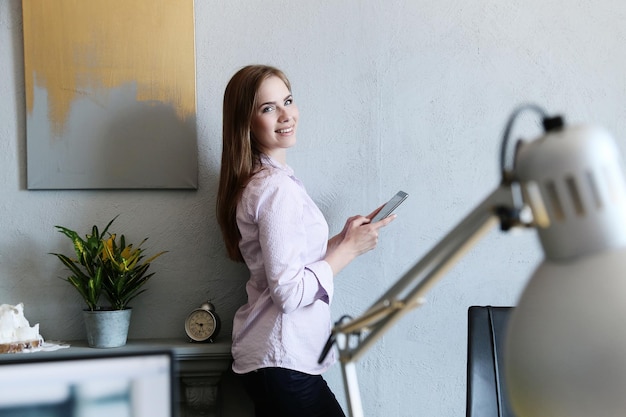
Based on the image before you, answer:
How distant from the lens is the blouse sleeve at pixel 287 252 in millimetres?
1929

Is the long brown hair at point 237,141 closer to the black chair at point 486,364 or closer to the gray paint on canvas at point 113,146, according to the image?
the gray paint on canvas at point 113,146

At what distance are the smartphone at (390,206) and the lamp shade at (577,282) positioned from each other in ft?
5.37

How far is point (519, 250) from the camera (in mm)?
2371

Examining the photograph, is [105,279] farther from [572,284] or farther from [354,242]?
[572,284]

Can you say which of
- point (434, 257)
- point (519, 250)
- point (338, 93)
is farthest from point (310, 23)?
point (434, 257)

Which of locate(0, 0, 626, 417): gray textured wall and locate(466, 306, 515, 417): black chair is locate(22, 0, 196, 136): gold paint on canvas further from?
locate(466, 306, 515, 417): black chair

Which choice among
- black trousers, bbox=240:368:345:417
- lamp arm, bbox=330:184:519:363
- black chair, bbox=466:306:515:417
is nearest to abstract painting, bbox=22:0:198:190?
black trousers, bbox=240:368:345:417

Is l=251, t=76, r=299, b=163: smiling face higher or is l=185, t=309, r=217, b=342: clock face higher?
l=251, t=76, r=299, b=163: smiling face

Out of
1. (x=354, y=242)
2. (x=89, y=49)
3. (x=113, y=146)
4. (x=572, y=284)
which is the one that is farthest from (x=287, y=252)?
(x=572, y=284)

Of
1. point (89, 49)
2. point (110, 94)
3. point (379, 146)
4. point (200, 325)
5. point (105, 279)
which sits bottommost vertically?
point (200, 325)

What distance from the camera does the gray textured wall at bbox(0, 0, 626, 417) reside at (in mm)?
2303

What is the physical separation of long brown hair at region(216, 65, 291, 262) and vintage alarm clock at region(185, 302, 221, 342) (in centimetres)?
26

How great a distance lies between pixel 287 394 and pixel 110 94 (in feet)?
3.49

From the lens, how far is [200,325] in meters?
2.23
